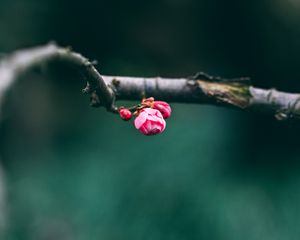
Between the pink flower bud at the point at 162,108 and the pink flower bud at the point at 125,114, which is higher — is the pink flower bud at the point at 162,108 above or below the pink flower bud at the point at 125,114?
above

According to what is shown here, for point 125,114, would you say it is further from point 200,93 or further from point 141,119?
point 200,93

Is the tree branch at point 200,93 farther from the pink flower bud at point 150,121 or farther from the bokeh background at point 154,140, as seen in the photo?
the bokeh background at point 154,140

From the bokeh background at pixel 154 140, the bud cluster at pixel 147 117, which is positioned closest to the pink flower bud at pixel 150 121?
the bud cluster at pixel 147 117

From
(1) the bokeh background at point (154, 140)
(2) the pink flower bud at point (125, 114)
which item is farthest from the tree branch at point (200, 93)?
(1) the bokeh background at point (154, 140)

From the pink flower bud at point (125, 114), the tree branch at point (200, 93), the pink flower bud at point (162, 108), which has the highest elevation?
the tree branch at point (200, 93)

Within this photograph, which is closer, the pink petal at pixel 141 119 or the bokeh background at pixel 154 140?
the pink petal at pixel 141 119

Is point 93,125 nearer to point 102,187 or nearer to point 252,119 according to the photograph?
point 102,187

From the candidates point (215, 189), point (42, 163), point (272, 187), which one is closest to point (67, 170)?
point (42, 163)
